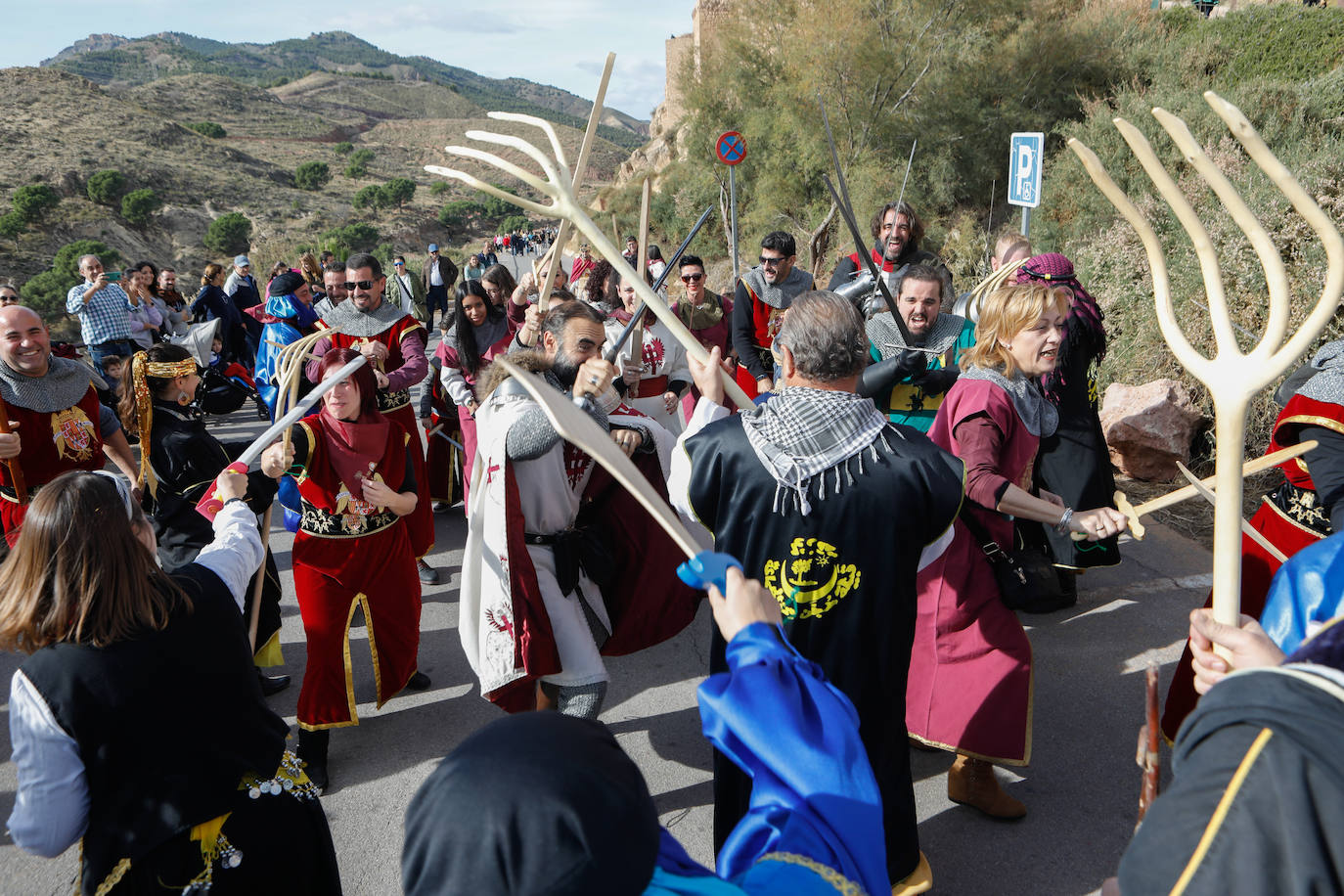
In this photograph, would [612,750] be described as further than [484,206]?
No

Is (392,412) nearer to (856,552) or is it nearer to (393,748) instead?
(393,748)

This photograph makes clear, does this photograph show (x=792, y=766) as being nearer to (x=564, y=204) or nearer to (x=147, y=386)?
(x=564, y=204)

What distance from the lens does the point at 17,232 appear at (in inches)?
1236

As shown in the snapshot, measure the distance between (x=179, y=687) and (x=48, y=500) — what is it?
477 millimetres

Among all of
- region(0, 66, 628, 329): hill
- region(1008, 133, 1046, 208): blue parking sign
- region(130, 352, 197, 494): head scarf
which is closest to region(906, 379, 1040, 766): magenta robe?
region(130, 352, 197, 494): head scarf

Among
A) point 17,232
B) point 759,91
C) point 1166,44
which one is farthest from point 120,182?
point 1166,44

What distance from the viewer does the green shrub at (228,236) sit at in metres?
36.5

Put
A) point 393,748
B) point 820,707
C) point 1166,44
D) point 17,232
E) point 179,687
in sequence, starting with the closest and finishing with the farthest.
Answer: point 820,707
point 179,687
point 393,748
point 1166,44
point 17,232

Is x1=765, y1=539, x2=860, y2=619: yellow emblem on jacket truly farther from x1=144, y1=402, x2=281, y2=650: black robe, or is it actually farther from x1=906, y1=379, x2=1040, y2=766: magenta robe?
x1=144, y1=402, x2=281, y2=650: black robe

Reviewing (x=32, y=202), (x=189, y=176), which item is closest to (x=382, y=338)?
(x=32, y=202)

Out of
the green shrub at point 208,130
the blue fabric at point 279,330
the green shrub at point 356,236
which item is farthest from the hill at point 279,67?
the blue fabric at point 279,330

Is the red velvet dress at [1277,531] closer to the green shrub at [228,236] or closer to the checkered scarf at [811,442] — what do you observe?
the checkered scarf at [811,442]

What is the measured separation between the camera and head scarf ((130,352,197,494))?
11.2 feet

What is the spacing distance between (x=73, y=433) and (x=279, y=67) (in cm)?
18538
